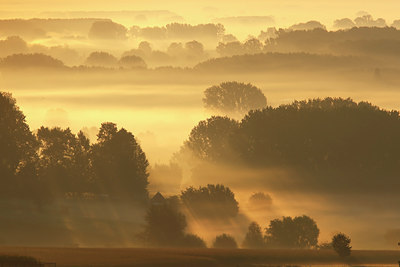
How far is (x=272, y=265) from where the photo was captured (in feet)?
417

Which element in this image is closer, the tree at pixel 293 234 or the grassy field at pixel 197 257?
the grassy field at pixel 197 257

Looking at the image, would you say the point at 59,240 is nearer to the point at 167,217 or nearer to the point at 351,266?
the point at 167,217

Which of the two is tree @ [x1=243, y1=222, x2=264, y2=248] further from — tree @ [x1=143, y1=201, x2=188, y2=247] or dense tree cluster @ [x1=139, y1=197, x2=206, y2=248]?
tree @ [x1=143, y1=201, x2=188, y2=247]

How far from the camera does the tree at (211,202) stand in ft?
639

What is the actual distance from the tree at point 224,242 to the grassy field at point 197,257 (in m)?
24.2

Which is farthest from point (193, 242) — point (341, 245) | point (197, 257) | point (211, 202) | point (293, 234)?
point (197, 257)

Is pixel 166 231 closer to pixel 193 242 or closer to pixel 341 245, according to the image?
pixel 193 242

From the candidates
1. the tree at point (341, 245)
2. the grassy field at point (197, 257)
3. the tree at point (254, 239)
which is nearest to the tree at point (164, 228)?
the tree at point (254, 239)

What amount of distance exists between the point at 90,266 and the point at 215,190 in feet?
274

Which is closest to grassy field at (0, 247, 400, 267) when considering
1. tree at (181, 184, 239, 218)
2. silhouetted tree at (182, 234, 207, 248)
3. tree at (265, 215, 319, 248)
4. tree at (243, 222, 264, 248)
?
silhouetted tree at (182, 234, 207, 248)

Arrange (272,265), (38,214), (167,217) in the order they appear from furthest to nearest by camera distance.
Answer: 1. (38,214)
2. (167,217)
3. (272,265)

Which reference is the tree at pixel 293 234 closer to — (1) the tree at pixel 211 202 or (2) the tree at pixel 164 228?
(2) the tree at pixel 164 228

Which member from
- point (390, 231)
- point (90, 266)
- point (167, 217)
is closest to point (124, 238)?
point (167, 217)

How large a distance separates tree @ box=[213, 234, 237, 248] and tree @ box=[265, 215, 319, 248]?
15.2ft
